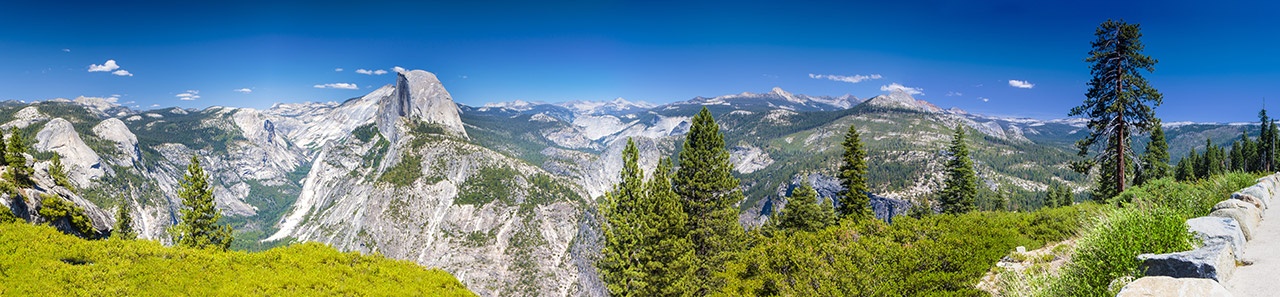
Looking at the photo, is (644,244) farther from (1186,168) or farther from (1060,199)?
(1186,168)

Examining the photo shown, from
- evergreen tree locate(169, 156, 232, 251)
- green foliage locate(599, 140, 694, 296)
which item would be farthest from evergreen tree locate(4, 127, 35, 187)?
green foliage locate(599, 140, 694, 296)

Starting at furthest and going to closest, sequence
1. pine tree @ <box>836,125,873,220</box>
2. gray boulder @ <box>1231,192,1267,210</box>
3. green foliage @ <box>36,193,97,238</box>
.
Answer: pine tree @ <box>836,125,873,220</box> → green foliage @ <box>36,193,97,238</box> → gray boulder @ <box>1231,192,1267,210</box>

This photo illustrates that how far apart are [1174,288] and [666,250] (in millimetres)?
25311

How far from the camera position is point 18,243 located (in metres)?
12.5

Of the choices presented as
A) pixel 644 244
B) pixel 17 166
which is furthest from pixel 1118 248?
pixel 17 166

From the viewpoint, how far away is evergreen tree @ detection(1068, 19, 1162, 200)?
26.6 metres

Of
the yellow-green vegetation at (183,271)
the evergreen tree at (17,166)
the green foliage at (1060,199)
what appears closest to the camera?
the yellow-green vegetation at (183,271)

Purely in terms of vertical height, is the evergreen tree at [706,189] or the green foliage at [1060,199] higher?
the evergreen tree at [706,189]

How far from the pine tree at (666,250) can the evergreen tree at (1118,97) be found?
2203 cm

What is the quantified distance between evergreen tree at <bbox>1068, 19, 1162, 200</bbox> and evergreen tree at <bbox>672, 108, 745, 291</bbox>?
19.4 m

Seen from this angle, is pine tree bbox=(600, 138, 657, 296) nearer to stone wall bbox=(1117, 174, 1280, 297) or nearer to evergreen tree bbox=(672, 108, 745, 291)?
evergreen tree bbox=(672, 108, 745, 291)

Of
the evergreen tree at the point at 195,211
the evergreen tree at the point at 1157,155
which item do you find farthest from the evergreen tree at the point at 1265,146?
the evergreen tree at the point at 195,211

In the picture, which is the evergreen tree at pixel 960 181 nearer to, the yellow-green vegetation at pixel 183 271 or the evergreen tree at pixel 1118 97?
the evergreen tree at pixel 1118 97

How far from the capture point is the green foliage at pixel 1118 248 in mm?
7523
